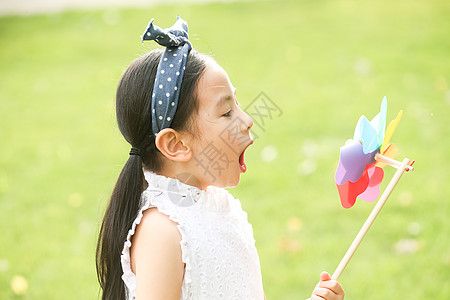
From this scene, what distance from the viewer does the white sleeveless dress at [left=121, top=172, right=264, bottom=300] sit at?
1.34m

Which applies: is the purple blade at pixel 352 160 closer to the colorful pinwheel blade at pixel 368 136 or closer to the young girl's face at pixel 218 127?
the colorful pinwheel blade at pixel 368 136

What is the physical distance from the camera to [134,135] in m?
1.39

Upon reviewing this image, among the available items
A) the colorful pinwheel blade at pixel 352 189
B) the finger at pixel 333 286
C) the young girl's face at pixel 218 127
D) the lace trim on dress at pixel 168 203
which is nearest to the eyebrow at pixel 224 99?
the young girl's face at pixel 218 127

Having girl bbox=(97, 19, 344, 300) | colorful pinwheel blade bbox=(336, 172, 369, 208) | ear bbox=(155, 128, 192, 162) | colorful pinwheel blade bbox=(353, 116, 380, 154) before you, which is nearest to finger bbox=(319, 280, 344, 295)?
girl bbox=(97, 19, 344, 300)

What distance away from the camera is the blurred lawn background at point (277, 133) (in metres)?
2.53

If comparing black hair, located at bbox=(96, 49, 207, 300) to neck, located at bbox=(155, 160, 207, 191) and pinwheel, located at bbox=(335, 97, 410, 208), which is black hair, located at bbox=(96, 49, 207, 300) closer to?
neck, located at bbox=(155, 160, 207, 191)

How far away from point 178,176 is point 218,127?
0.16m

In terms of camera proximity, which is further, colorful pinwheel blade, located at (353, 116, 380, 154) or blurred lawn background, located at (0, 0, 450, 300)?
blurred lawn background, located at (0, 0, 450, 300)

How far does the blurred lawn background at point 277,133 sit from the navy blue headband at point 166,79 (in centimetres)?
29

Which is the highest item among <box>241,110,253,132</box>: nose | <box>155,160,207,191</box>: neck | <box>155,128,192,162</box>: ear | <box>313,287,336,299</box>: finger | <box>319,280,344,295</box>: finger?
<box>241,110,253,132</box>: nose

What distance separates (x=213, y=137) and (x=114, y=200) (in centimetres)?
31

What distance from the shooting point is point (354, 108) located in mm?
3811

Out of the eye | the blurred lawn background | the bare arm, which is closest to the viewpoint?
the bare arm

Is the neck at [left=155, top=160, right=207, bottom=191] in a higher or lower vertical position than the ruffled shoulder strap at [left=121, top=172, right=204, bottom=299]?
higher
